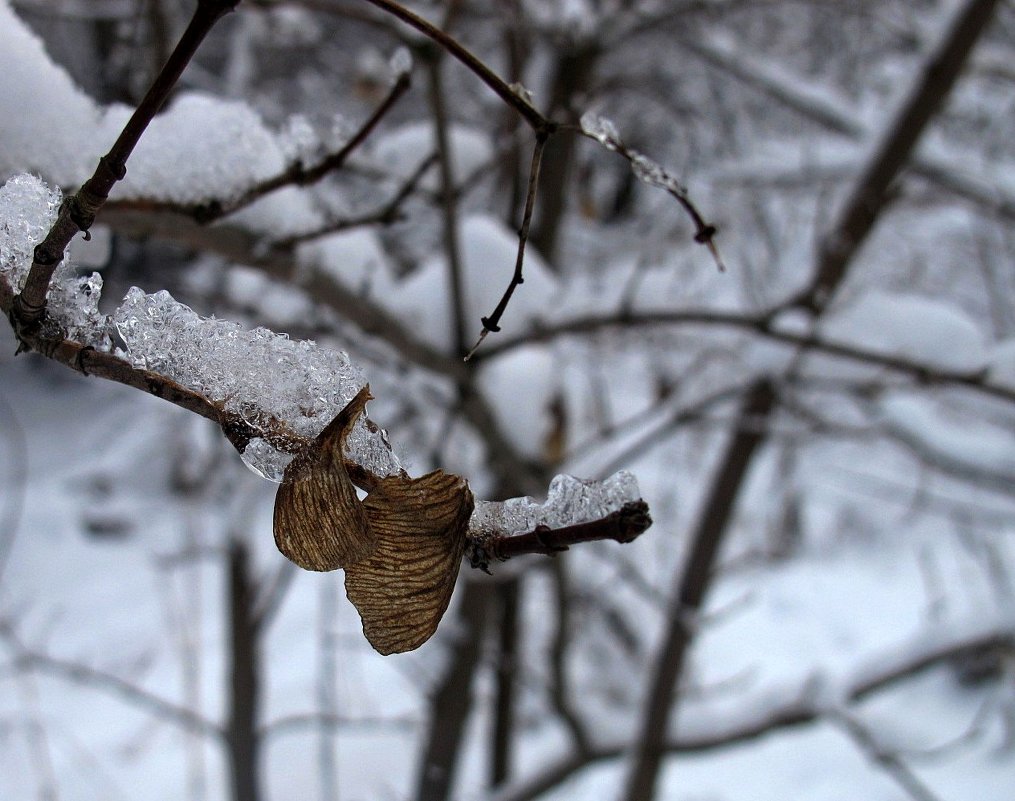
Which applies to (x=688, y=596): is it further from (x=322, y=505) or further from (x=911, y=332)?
(x=322, y=505)

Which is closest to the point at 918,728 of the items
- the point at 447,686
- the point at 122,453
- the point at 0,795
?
the point at 447,686

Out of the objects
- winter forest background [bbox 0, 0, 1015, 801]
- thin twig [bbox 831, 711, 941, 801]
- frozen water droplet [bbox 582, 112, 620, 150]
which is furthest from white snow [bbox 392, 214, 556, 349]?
thin twig [bbox 831, 711, 941, 801]

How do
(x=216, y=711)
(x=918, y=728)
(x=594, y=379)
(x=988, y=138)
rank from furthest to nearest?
(x=918, y=728), (x=216, y=711), (x=988, y=138), (x=594, y=379)

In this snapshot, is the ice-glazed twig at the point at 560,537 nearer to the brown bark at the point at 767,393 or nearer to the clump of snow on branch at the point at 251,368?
the clump of snow on branch at the point at 251,368

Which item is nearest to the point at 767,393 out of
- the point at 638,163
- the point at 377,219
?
the point at 377,219

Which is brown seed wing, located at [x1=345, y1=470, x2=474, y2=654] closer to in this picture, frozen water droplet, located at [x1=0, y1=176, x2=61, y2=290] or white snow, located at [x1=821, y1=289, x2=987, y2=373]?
frozen water droplet, located at [x1=0, y1=176, x2=61, y2=290]

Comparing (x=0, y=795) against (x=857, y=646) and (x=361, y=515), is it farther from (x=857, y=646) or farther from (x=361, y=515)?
(x=857, y=646)
